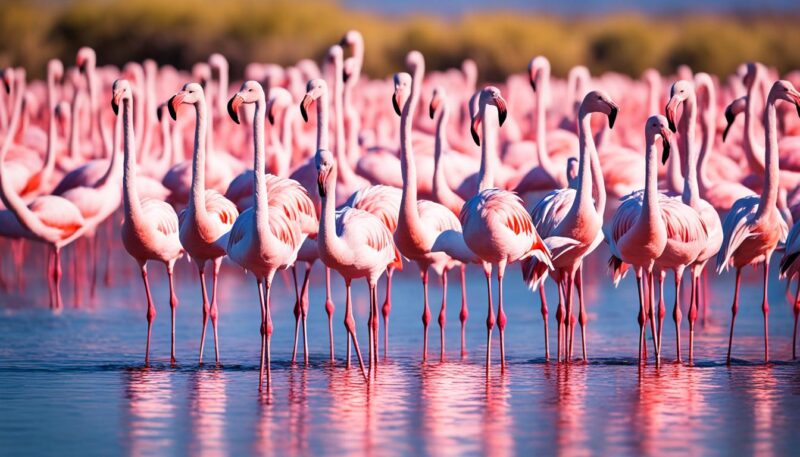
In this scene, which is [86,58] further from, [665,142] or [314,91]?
[665,142]

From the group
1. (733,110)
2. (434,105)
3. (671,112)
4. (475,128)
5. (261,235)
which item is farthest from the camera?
(733,110)

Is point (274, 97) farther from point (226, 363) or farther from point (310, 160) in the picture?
point (226, 363)

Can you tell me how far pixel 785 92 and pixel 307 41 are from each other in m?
42.5

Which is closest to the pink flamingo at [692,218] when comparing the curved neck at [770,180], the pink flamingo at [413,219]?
the curved neck at [770,180]

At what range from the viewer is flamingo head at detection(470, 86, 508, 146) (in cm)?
1060

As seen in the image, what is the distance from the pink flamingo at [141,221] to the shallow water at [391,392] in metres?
0.67

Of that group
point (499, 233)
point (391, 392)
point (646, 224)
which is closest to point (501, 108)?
point (499, 233)

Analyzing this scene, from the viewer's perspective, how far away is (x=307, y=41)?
173 ft

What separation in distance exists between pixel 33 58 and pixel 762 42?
25.9 metres

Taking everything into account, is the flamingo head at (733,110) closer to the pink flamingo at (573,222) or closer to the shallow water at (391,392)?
the pink flamingo at (573,222)

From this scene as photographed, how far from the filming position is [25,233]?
13.5 meters

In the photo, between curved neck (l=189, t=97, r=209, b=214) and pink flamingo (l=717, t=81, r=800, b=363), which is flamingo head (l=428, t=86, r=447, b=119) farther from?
pink flamingo (l=717, t=81, r=800, b=363)

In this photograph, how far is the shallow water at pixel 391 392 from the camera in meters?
7.69

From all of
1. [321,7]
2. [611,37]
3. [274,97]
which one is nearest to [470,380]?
[274,97]
